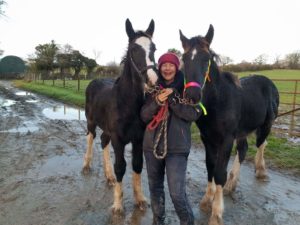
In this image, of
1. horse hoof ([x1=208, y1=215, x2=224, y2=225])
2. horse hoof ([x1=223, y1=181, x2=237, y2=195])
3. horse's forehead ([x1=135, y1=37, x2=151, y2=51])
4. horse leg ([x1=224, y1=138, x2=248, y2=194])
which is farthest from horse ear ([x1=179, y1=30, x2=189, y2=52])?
horse hoof ([x1=223, y1=181, x2=237, y2=195])

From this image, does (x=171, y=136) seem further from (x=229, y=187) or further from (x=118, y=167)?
(x=229, y=187)

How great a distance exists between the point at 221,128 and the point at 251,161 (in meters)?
2.87

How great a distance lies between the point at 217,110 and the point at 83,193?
244 cm

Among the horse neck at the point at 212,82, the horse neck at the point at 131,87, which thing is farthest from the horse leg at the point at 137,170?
the horse neck at the point at 212,82

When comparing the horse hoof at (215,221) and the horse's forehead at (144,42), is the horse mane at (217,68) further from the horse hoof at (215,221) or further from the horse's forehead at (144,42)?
the horse hoof at (215,221)

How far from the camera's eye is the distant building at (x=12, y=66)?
6394 cm

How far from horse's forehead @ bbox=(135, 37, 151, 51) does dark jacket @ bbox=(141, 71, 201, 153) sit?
0.58 metres

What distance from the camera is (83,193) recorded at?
15.4 feet

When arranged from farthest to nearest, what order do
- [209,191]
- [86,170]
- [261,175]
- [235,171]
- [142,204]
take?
[86,170] → [261,175] → [235,171] → [209,191] → [142,204]

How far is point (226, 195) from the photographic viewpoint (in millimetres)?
4707

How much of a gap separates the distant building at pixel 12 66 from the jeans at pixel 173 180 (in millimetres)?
66047

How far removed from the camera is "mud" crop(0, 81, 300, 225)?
154 inches

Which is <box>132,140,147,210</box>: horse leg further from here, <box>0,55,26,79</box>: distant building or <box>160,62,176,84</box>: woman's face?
<box>0,55,26,79</box>: distant building

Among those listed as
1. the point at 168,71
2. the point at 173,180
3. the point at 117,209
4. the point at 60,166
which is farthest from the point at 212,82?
the point at 60,166
